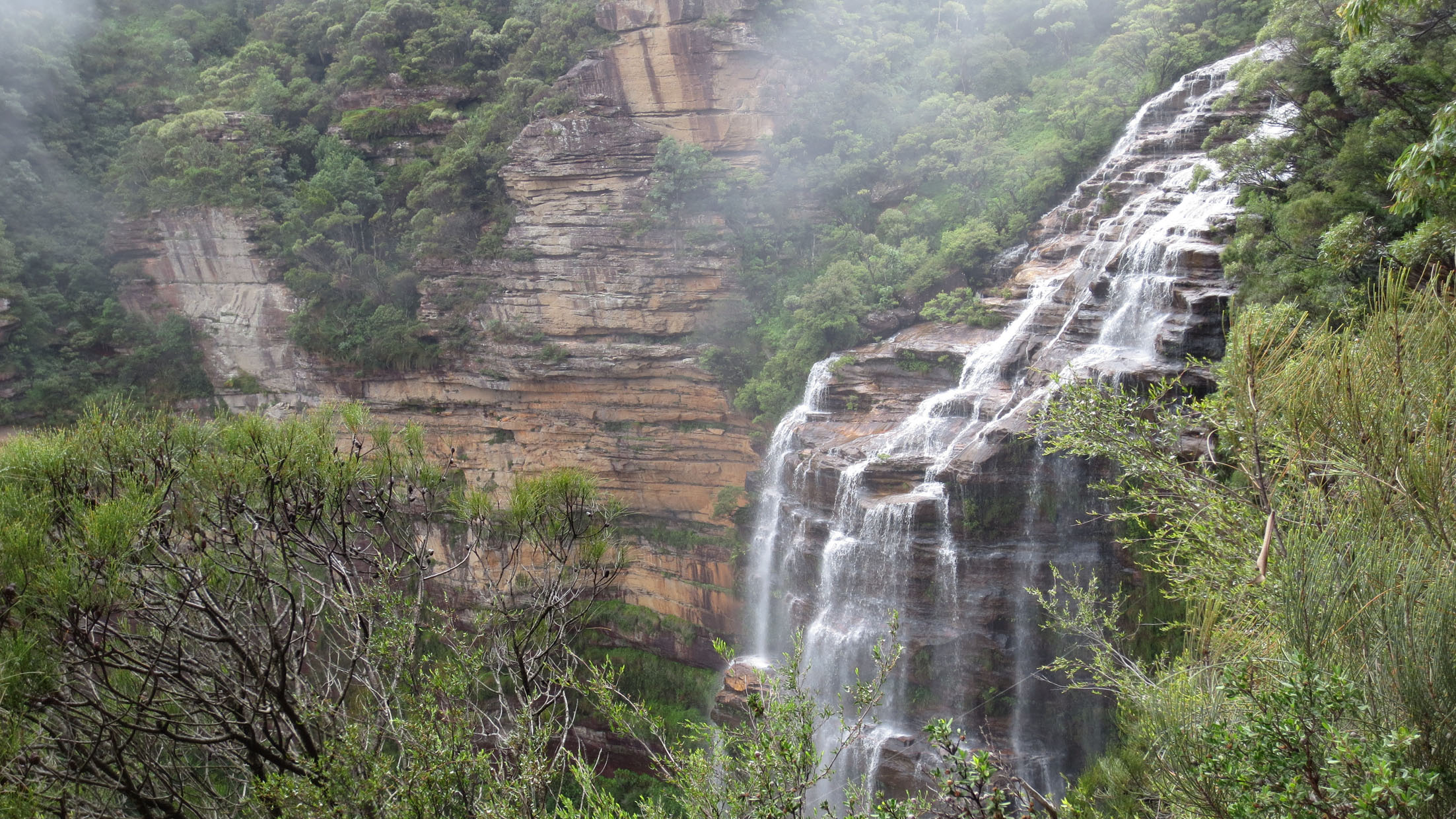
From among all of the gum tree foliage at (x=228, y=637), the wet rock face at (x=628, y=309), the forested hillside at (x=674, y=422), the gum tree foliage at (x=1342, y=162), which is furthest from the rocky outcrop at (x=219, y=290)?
the gum tree foliage at (x=1342, y=162)

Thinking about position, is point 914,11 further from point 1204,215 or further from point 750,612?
point 750,612

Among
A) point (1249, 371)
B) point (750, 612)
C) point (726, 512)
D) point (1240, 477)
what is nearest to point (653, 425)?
point (726, 512)

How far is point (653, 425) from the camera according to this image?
69.7 ft

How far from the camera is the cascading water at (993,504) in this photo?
12.5m

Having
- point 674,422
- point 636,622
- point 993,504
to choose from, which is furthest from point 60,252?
point 993,504

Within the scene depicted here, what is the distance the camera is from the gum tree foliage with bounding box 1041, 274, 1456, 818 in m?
3.00

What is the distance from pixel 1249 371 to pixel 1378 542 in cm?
205

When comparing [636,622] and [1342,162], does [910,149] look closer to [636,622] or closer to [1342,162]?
[1342,162]

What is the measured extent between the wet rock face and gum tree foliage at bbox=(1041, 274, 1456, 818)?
13954 mm

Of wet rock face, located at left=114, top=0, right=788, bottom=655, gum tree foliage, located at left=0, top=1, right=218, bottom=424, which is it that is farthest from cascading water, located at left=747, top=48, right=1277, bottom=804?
gum tree foliage, located at left=0, top=1, right=218, bottom=424

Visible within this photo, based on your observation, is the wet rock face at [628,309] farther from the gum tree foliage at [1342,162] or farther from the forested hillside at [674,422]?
the gum tree foliage at [1342,162]

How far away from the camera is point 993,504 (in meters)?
12.9

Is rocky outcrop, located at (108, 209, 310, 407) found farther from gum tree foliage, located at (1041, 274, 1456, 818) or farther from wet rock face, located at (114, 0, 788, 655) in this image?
gum tree foliage, located at (1041, 274, 1456, 818)

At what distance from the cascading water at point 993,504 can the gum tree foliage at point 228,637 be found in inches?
267
